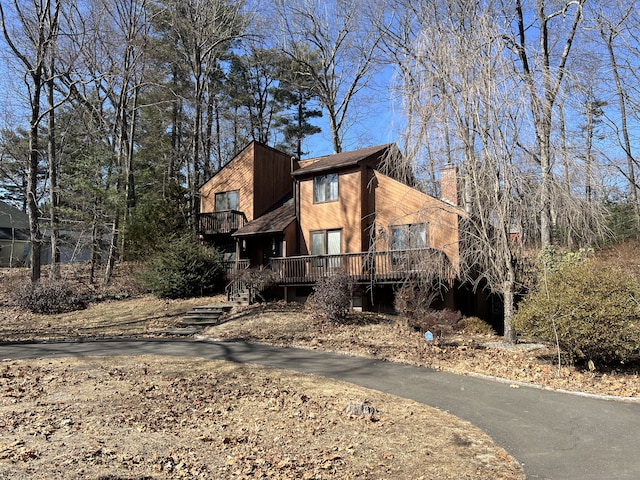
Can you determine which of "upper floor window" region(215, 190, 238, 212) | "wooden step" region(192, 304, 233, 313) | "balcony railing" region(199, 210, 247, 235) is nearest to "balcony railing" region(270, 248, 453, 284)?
"wooden step" region(192, 304, 233, 313)

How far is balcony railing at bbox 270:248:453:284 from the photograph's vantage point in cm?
1388

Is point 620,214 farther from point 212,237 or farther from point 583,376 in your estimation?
point 212,237

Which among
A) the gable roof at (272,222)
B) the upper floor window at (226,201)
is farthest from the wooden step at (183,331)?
the upper floor window at (226,201)

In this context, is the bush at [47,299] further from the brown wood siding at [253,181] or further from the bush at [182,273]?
the brown wood siding at [253,181]

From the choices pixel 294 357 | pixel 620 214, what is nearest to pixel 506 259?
pixel 294 357

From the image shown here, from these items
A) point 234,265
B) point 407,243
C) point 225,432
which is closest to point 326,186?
point 234,265

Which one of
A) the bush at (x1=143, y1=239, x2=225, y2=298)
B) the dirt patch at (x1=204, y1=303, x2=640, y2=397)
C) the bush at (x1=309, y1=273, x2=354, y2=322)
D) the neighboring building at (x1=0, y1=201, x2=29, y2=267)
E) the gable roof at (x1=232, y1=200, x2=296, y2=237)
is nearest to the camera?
the dirt patch at (x1=204, y1=303, x2=640, y2=397)

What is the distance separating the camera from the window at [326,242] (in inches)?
843

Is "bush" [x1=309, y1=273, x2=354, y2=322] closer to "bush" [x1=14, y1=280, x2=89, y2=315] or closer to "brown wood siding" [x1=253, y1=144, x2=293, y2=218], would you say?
"brown wood siding" [x1=253, y1=144, x2=293, y2=218]

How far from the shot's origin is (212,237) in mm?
26250

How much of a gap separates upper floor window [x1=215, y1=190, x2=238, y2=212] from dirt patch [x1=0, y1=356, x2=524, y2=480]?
17.5m

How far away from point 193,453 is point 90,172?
24.2 m

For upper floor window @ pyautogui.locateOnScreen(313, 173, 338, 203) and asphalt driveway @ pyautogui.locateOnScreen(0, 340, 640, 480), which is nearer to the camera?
asphalt driveway @ pyautogui.locateOnScreen(0, 340, 640, 480)

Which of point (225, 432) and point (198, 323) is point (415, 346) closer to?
point (225, 432)
